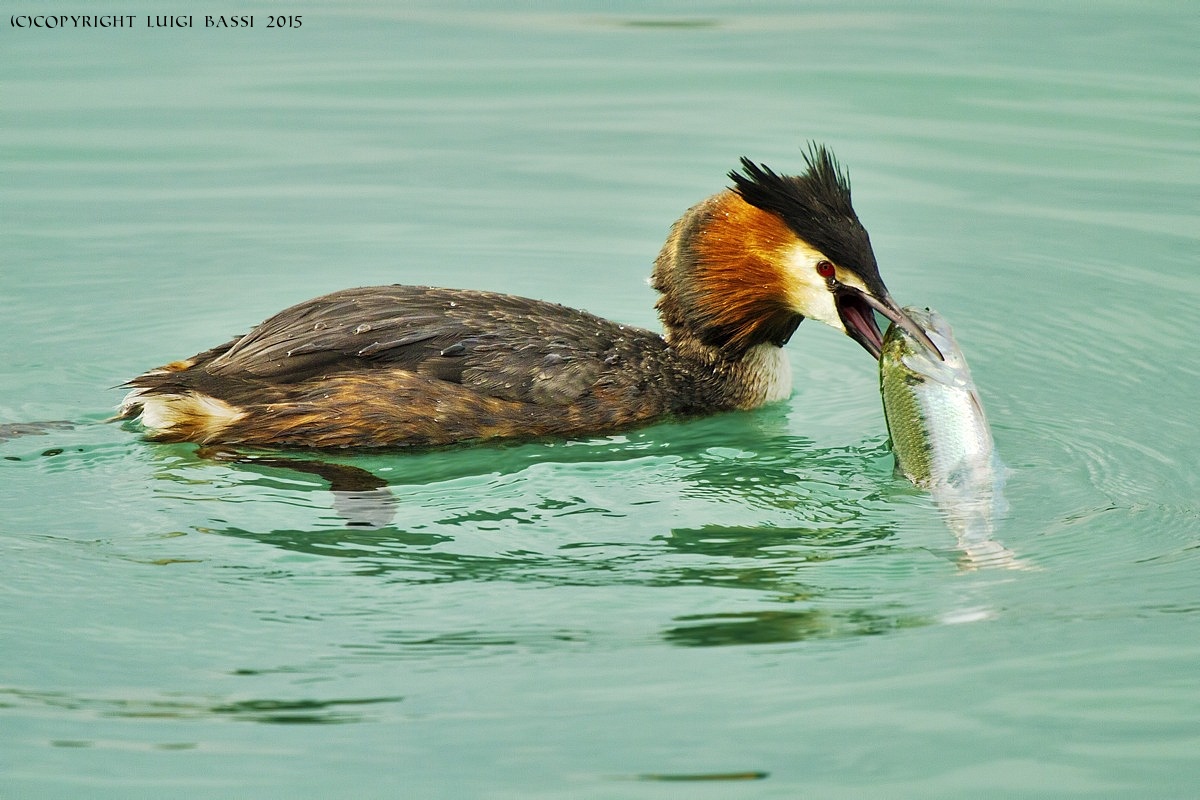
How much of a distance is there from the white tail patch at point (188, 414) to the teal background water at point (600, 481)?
145 mm

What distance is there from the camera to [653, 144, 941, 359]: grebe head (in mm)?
6586

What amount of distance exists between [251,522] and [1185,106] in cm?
783

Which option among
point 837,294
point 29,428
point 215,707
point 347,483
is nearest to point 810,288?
point 837,294

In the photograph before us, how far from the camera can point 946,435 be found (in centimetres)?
570

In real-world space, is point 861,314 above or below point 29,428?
above

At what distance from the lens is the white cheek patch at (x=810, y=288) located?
6.69 metres

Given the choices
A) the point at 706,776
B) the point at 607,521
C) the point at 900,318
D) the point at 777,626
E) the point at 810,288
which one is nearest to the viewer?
the point at 706,776

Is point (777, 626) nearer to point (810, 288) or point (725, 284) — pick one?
point (810, 288)

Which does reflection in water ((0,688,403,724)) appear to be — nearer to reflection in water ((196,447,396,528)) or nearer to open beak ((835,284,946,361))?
reflection in water ((196,447,396,528))

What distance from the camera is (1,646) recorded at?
473 cm

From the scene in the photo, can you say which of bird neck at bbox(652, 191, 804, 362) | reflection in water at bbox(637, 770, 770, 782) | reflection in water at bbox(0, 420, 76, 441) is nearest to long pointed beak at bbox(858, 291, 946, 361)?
bird neck at bbox(652, 191, 804, 362)

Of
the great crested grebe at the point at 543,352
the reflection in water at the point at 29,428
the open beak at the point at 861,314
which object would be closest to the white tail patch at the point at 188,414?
the great crested grebe at the point at 543,352

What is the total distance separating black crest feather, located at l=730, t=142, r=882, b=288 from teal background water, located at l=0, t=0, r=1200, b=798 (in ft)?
2.31

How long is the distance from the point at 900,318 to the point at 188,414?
2658mm
